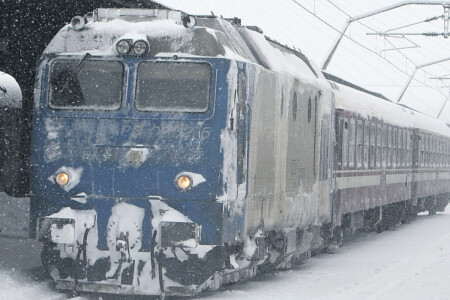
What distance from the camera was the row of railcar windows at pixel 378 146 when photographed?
17234mm

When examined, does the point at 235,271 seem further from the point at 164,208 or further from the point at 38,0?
the point at 38,0

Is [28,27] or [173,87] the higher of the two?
[28,27]

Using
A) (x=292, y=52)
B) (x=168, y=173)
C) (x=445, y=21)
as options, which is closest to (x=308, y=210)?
(x=292, y=52)

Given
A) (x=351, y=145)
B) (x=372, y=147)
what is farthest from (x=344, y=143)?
(x=372, y=147)

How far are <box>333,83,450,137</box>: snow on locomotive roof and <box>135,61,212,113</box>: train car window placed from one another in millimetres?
6100

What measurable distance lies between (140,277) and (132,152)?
1.30 metres

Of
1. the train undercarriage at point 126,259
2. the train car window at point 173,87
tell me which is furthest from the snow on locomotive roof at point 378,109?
the train undercarriage at point 126,259

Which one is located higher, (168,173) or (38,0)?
(38,0)

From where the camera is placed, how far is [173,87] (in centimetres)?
998

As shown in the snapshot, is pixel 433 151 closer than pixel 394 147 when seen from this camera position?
No

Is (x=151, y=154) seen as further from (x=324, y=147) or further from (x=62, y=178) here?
(x=324, y=147)

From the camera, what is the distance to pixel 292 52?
13906mm

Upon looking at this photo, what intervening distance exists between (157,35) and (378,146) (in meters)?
11.1

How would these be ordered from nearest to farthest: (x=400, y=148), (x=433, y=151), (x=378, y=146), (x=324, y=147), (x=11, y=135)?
(x=11, y=135) < (x=324, y=147) < (x=378, y=146) < (x=400, y=148) < (x=433, y=151)
